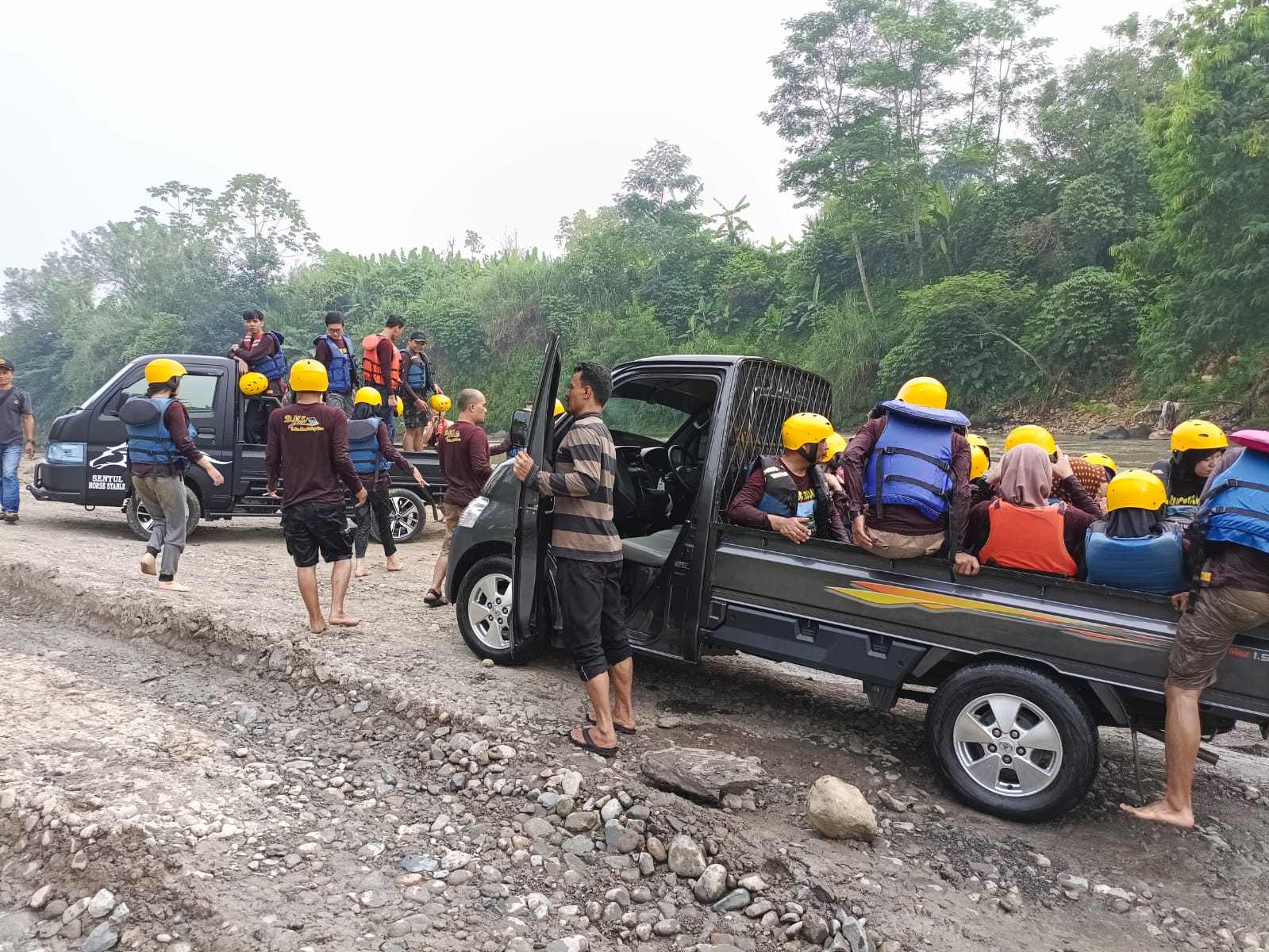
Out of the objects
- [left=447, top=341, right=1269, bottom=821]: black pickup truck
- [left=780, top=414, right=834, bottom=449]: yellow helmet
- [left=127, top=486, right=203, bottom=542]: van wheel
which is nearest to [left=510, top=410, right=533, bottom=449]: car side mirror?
[left=447, top=341, right=1269, bottom=821]: black pickup truck

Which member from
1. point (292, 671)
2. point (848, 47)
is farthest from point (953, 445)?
point (848, 47)

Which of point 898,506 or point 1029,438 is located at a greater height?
point 1029,438

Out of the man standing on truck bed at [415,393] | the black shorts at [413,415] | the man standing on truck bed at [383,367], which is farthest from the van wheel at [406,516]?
the black shorts at [413,415]

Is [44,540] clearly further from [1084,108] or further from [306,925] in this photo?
[1084,108]

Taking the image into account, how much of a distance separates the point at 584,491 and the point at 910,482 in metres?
1.51

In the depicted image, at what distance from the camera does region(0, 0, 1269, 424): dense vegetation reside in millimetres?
17516

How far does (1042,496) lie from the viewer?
12.5 ft

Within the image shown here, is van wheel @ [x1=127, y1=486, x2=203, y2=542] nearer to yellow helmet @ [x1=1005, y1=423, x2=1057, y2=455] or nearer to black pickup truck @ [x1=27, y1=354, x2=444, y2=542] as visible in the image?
black pickup truck @ [x1=27, y1=354, x2=444, y2=542]

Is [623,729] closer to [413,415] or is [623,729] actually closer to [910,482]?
[910,482]

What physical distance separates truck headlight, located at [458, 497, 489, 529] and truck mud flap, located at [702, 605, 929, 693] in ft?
5.69

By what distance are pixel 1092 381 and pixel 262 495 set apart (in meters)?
20.4

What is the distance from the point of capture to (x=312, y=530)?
544 centimetres

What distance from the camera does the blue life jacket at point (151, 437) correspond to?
643 cm

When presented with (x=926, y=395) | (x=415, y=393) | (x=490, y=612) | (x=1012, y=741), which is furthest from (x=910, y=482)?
(x=415, y=393)
